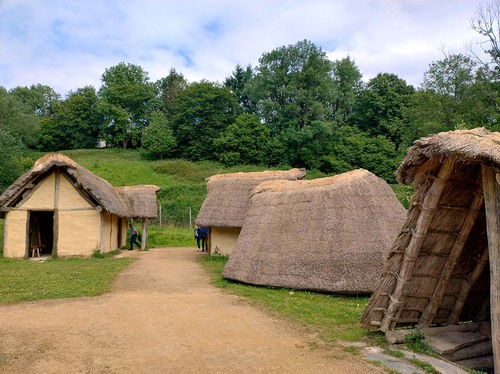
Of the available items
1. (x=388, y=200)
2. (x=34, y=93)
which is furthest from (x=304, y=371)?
(x=34, y=93)

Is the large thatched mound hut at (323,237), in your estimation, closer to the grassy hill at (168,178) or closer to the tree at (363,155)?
the grassy hill at (168,178)

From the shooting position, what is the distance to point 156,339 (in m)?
6.97

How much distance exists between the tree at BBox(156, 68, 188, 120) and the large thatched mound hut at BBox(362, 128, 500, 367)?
185 ft

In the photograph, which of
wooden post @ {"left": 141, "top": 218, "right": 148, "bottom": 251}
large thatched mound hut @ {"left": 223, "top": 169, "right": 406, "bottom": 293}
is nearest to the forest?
wooden post @ {"left": 141, "top": 218, "right": 148, "bottom": 251}

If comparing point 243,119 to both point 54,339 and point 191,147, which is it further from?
point 54,339

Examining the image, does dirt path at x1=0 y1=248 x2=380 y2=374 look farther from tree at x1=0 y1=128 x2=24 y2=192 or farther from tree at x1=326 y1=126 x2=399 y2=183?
tree at x1=326 y1=126 x2=399 y2=183

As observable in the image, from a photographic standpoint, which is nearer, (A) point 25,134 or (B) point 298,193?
(B) point 298,193

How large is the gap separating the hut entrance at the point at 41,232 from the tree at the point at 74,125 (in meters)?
35.1

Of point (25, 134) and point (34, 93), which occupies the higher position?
point (34, 93)

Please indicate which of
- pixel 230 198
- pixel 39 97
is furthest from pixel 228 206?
pixel 39 97

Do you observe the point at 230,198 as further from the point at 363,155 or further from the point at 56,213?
the point at 363,155

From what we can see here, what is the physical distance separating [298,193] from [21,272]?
956 centimetres

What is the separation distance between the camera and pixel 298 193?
43.7 ft

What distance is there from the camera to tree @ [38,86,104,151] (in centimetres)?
5606
